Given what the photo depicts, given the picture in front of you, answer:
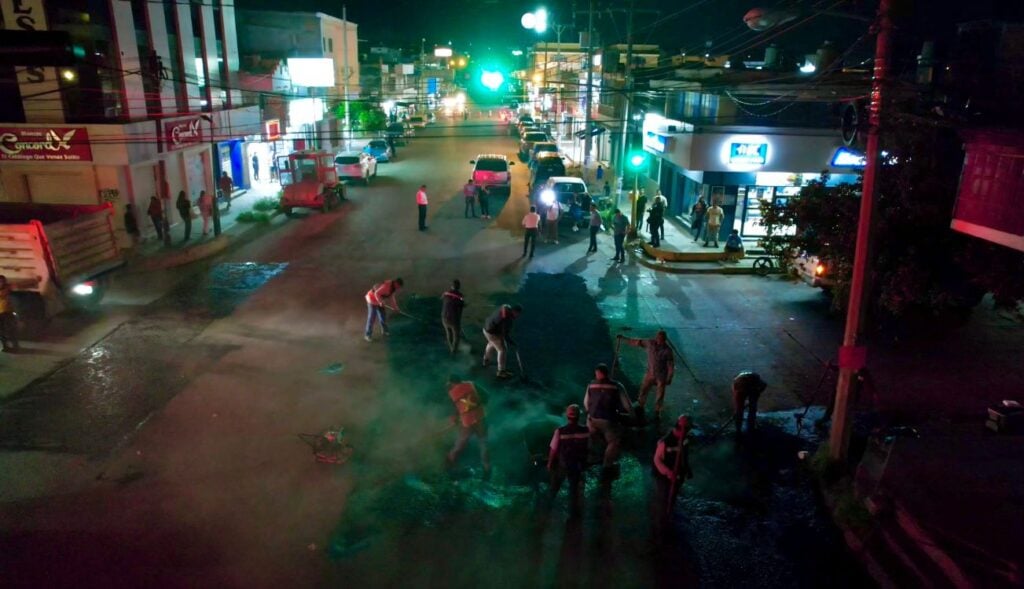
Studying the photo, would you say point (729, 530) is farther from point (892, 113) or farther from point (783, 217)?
point (783, 217)

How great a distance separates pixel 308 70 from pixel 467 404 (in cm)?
3441

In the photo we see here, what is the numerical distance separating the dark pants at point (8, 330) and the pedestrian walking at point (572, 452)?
34.1 ft

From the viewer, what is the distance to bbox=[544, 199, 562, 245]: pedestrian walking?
20.6 meters

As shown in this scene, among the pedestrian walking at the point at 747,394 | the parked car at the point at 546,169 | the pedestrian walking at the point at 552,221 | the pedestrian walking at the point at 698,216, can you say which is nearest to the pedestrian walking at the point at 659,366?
the pedestrian walking at the point at 747,394

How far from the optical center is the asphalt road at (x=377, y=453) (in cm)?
674

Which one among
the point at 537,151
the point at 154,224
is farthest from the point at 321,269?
the point at 537,151

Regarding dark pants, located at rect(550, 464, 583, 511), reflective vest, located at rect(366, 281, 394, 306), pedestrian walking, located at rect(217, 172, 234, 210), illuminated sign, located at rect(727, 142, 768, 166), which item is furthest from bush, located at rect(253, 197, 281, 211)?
dark pants, located at rect(550, 464, 583, 511)

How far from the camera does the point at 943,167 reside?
9867 millimetres

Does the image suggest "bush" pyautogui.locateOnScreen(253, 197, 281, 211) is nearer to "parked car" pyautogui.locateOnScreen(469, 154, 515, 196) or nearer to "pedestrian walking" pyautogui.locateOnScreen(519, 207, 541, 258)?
"parked car" pyautogui.locateOnScreen(469, 154, 515, 196)

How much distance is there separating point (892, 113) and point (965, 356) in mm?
7408

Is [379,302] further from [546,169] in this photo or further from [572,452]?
[546,169]

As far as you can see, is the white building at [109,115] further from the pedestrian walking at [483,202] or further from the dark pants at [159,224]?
the pedestrian walking at [483,202]

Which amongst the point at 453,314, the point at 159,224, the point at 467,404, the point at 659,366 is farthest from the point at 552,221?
the point at 467,404

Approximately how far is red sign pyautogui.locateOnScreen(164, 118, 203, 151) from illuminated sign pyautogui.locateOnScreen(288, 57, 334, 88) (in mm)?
15254
